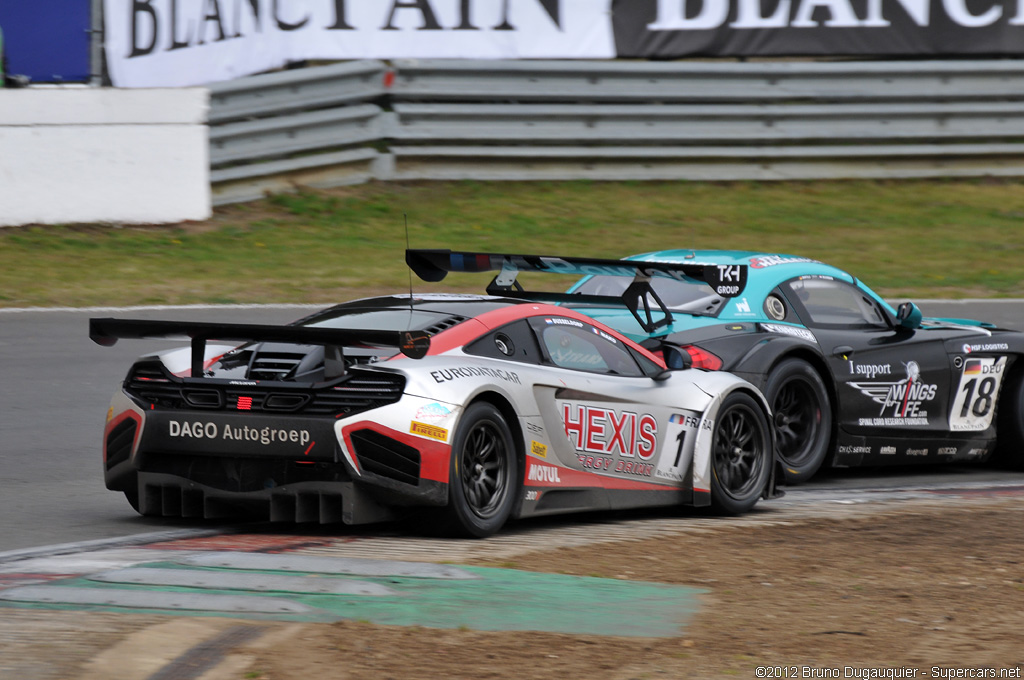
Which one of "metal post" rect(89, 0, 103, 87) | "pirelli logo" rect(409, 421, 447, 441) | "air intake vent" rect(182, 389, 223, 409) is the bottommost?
"pirelli logo" rect(409, 421, 447, 441)

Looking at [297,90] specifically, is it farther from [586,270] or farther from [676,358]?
[676,358]

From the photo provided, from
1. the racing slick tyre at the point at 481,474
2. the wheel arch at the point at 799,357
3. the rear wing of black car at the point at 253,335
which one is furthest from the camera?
the wheel arch at the point at 799,357

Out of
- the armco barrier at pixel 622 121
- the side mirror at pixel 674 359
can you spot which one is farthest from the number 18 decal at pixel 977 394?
the armco barrier at pixel 622 121

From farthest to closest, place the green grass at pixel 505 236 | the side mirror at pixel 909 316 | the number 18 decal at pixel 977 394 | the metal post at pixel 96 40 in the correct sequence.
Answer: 1. the metal post at pixel 96 40
2. the green grass at pixel 505 236
3. the number 18 decal at pixel 977 394
4. the side mirror at pixel 909 316

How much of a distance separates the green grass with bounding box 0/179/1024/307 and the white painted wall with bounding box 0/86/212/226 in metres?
0.27

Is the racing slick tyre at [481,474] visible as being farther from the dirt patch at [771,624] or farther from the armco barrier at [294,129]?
the armco barrier at [294,129]

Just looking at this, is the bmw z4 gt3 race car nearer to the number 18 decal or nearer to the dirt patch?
the dirt patch

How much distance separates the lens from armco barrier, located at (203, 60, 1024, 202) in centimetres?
1825

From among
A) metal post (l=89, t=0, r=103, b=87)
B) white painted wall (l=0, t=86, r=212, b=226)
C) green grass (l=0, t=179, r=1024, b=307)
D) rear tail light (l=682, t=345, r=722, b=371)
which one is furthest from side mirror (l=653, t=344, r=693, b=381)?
metal post (l=89, t=0, r=103, b=87)

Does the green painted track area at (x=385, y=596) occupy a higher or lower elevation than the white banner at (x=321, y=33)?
lower

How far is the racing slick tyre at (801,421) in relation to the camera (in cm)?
917

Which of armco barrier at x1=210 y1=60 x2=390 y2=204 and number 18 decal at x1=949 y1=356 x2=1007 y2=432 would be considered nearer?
number 18 decal at x1=949 y1=356 x2=1007 y2=432

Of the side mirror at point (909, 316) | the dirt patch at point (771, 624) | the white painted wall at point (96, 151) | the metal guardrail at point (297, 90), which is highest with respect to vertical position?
the metal guardrail at point (297, 90)

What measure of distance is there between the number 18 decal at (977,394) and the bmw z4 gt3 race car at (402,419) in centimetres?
311
